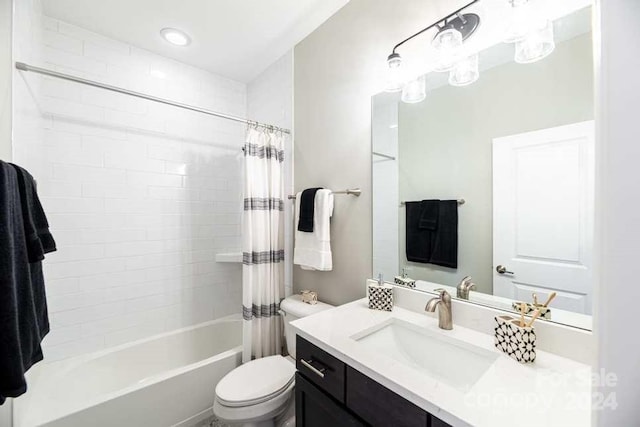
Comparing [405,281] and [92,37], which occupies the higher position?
[92,37]

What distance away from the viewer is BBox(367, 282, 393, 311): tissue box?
1232mm

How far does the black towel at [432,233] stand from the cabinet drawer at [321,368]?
0.66 meters

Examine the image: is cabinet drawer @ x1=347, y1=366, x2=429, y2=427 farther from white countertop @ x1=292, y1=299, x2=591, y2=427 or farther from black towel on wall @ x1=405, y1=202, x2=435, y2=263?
black towel on wall @ x1=405, y1=202, x2=435, y2=263

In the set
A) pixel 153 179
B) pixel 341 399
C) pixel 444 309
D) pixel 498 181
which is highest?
pixel 153 179

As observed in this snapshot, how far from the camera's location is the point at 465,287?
1.09 m

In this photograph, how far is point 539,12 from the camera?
897 millimetres

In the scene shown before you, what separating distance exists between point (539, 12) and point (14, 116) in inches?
82.7

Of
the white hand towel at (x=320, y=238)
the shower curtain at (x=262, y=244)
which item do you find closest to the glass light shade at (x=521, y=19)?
the white hand towel at (x=320, y=238)

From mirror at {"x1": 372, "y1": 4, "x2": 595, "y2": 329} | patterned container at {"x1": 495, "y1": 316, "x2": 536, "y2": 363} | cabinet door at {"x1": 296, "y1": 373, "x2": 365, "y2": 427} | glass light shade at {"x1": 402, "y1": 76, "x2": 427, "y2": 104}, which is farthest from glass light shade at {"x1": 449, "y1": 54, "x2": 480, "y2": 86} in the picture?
cabinet door at {"x1": 296, "y1": 373, "x2": 365, "y2": 427}

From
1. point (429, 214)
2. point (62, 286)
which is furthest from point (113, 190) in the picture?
point (429, 214)

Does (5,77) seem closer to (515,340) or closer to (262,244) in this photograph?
(262,244)

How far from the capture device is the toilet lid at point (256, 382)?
1.22m

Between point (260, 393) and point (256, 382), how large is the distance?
0.09 metres

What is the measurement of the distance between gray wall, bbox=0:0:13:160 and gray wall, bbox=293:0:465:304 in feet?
4.65
